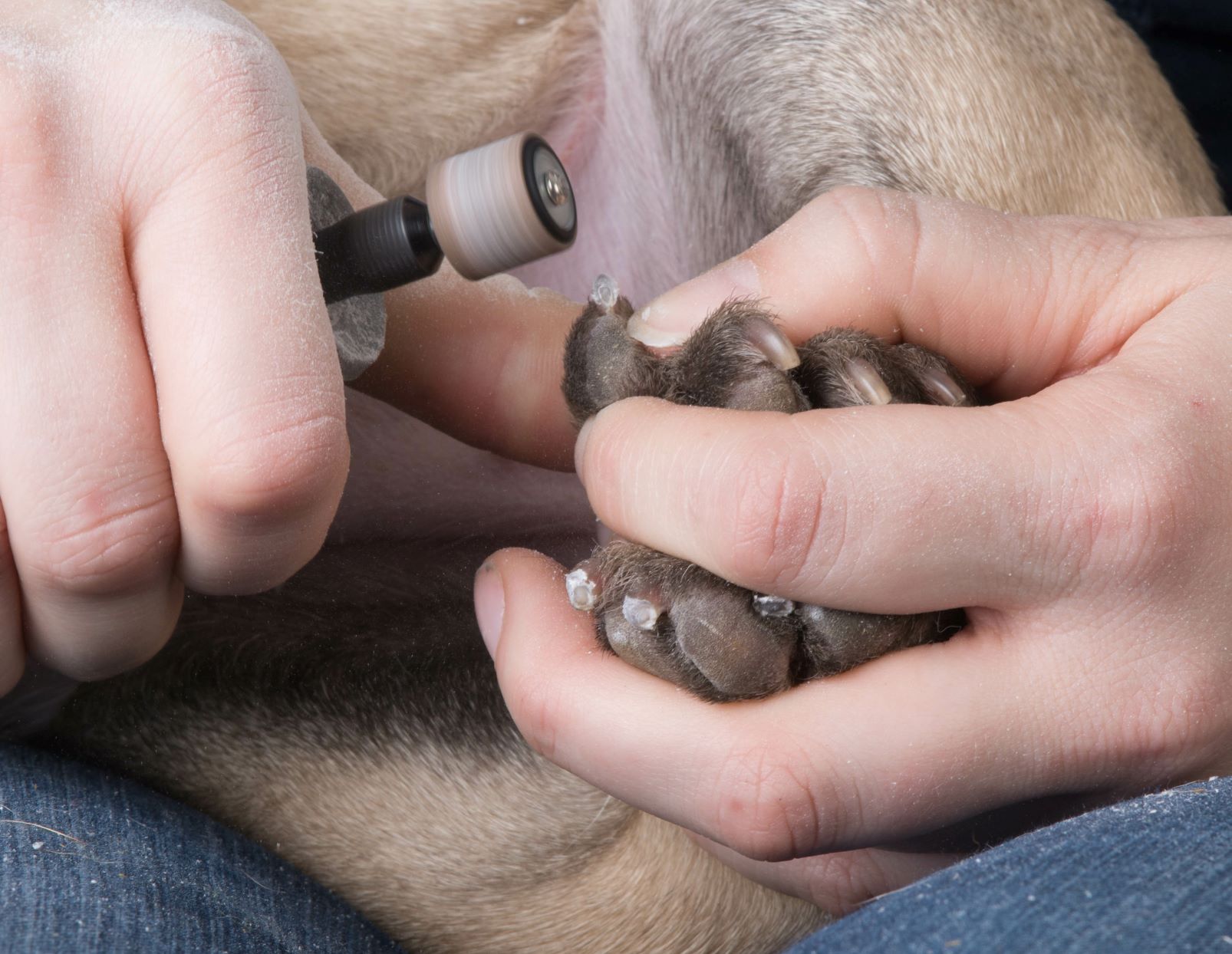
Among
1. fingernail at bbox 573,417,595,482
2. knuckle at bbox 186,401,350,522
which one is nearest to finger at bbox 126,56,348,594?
knuckle at bbox 186,401,350,522

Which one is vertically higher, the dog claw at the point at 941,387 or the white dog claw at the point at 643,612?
the dog claw at the point at 941,387

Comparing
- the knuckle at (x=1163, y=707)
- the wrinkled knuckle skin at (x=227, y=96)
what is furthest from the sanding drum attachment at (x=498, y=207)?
the knuckle at (x=1163, y=707)

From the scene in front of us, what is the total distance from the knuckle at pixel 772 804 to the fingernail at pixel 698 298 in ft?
0.93

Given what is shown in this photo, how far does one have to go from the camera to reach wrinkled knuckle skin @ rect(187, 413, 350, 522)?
0.60 m

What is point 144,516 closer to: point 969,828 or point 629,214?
point 969,828

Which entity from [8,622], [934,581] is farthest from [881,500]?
[8,622]

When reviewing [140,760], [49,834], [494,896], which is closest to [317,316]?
[49,834]

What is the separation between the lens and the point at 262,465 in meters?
0.61

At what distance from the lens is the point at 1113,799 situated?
0.75 m

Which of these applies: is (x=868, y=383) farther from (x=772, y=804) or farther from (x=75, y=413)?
(x=75, y=413)

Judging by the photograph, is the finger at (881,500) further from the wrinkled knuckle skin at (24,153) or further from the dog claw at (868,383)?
the wrinkled knuckle skin at (24,153)

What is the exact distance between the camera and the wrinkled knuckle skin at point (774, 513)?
63cm

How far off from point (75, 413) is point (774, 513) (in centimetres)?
38

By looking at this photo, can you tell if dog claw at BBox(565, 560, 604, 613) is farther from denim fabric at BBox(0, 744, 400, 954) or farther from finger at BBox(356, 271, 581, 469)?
denim fabric at BBox(0, 744, 400, 954)
